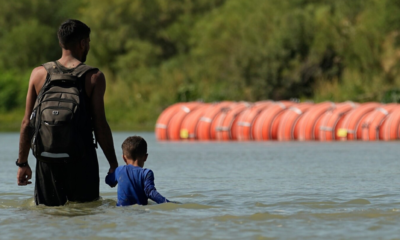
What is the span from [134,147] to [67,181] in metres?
0.68

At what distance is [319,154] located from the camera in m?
16.8

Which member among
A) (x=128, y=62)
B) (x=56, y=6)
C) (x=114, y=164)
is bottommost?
(x=114, y=164)

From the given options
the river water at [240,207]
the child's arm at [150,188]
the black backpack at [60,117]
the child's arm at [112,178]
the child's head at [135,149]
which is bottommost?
the river water at [240,207]

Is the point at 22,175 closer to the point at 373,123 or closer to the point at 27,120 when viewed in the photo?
the point at 27,120

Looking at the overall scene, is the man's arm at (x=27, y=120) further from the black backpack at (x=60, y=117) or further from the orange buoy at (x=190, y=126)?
the orange buoy at (x=190, y=126)

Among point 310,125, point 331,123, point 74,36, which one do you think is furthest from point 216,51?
point 74,36

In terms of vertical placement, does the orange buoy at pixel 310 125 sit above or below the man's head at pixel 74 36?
below

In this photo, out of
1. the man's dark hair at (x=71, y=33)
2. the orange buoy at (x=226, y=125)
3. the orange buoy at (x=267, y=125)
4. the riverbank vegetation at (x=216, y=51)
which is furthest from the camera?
the riverbank vegetation at (x=216, y=51)

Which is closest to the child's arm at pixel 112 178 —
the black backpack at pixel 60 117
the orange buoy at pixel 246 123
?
the black backpack at pixel 60 117

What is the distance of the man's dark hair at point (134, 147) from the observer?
7199mm

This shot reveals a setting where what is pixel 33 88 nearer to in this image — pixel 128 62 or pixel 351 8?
pixel 351 8

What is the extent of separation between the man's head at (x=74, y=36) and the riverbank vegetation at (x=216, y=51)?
24844 millimetres

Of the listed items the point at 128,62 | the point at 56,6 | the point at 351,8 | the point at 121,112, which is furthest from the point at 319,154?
the point at 56,6

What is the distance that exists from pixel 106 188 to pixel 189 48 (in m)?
40.7
